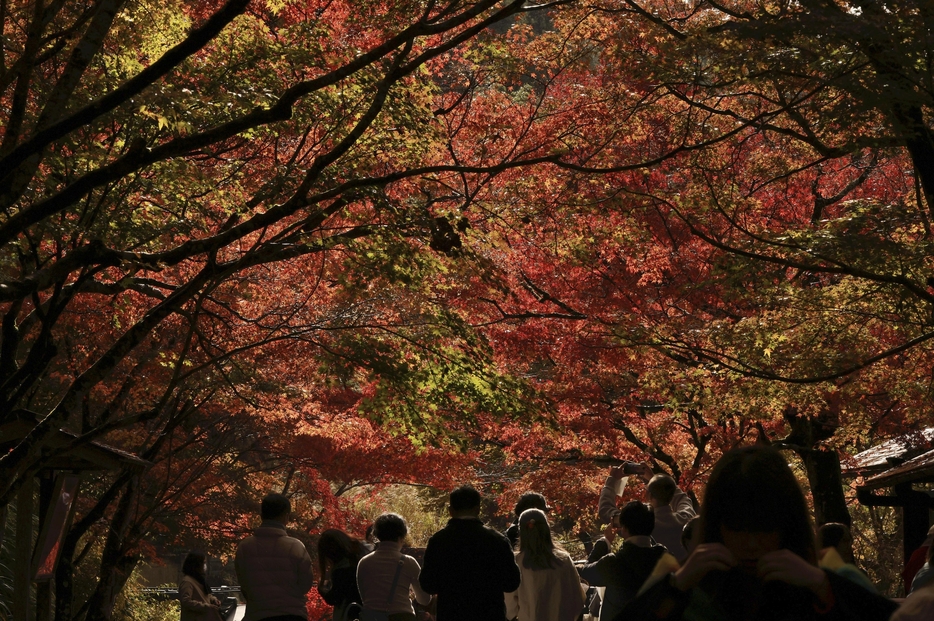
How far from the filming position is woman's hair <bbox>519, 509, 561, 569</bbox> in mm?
7227

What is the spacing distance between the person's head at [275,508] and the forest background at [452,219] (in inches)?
41.2

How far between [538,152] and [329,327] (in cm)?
428

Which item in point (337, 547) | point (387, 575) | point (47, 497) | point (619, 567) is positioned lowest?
point (619, 567)

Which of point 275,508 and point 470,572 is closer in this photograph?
point 470,572

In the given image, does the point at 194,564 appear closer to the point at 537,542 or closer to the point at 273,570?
the point at 273,570

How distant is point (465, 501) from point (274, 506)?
1374 millimetres

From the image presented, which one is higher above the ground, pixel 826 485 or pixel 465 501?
pixel 826 485

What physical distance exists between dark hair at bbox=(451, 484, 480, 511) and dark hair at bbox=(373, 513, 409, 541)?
78cm

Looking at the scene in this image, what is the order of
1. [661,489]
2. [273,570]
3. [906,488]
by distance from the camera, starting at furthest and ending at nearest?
[906,488] → [661,489] → [273,570]

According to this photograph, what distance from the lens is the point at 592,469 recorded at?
2080 centimetres

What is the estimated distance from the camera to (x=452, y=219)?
801cm

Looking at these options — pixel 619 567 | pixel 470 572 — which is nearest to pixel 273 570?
pixel 470 572

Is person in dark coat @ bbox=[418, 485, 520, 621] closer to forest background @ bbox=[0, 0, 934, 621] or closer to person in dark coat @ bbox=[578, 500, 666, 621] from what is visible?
person in dark coat @ bbox=[578, 500, 666, 621]

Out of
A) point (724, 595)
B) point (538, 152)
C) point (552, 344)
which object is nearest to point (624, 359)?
point (552, 344)
